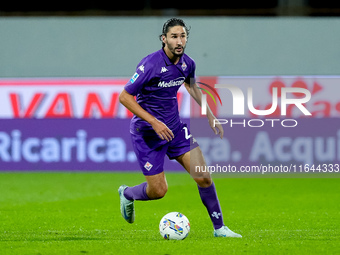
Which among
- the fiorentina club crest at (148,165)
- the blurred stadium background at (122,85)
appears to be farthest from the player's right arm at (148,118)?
the blurred stadium background at (122,85)

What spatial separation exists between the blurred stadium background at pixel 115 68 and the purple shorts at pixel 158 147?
605cm

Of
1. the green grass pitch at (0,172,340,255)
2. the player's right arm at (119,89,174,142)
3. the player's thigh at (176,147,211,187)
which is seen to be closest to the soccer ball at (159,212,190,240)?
the green grass pitch at (0,172,340,255)

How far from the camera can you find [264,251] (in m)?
5.38

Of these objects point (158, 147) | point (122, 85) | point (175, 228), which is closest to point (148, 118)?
point (158, 147)

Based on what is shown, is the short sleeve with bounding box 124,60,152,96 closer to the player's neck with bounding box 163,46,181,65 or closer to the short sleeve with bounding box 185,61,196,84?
the player's neck with bounding box 163,46,181,65

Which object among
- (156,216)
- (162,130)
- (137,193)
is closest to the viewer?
(162,130)

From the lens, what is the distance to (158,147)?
20.2 ft

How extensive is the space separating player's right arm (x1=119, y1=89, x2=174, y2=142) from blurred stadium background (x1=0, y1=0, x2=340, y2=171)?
21.1 feet

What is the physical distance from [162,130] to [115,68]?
8.03 meters

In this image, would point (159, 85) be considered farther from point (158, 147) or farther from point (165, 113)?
point (158, 147)

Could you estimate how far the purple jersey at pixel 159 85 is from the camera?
5898mm

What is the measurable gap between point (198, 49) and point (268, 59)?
135cm

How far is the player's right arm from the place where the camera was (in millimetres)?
5711

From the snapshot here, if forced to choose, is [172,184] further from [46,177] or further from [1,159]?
[1,159]
